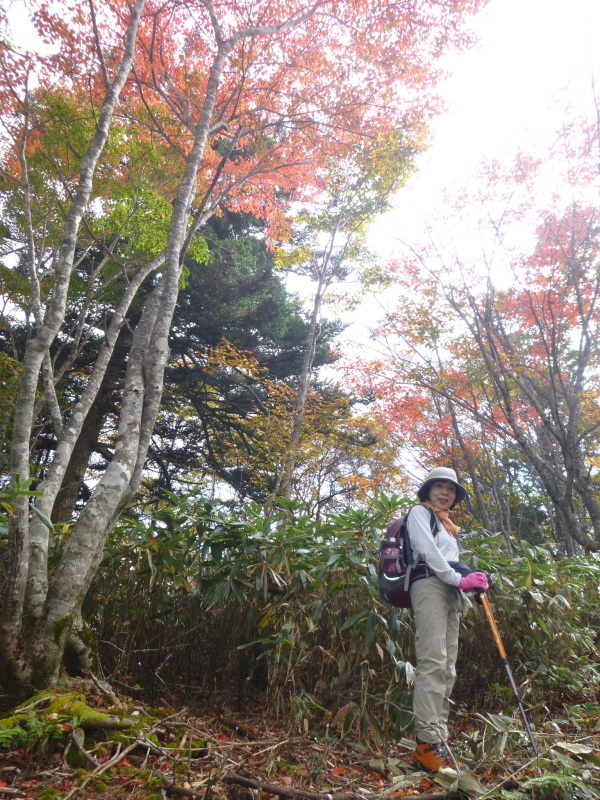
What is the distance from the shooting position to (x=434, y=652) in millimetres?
2869

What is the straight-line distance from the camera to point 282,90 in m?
7.36

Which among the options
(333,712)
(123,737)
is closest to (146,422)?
(123,737)

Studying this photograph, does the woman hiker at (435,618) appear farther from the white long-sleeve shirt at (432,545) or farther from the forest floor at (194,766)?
the forest floor at (194,766)

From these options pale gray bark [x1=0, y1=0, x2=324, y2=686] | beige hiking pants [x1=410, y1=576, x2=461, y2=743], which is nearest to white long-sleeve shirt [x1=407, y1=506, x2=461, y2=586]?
beige hiking pants [x1=410, y1=576, x2=461, y2=743]

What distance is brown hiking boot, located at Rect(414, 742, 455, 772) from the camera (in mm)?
2600

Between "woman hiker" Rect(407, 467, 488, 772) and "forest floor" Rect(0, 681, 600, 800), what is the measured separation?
0.72 feet

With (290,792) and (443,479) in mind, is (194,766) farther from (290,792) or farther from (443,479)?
(443,479)

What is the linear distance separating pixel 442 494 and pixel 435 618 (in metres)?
0.80

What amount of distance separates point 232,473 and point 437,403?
5140 millimetres

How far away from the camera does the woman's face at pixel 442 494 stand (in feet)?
11.0

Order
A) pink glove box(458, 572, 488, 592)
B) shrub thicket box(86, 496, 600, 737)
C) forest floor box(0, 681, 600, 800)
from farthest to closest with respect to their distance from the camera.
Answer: shrub thicket box(86, 496, 600, 737) < pink glove box(458, 572, 488, 592) < forest floor box(0, 681, 600, 800)

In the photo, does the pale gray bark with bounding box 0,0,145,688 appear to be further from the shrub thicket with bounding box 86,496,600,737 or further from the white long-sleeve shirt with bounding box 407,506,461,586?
the white long-sleeve shirt with bounding box 407,506,461,586

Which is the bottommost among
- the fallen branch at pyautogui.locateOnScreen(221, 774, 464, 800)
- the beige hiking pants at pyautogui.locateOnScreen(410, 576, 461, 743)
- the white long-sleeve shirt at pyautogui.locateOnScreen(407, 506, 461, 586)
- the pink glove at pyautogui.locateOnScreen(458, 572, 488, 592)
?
the fallen branch at pyautogui.locateOnScreen(221, 774, 464, 800)

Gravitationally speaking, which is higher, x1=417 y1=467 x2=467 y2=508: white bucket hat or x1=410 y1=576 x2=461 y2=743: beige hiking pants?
x1=417 y1=467 x2=467 y2=508: white bucket hat
